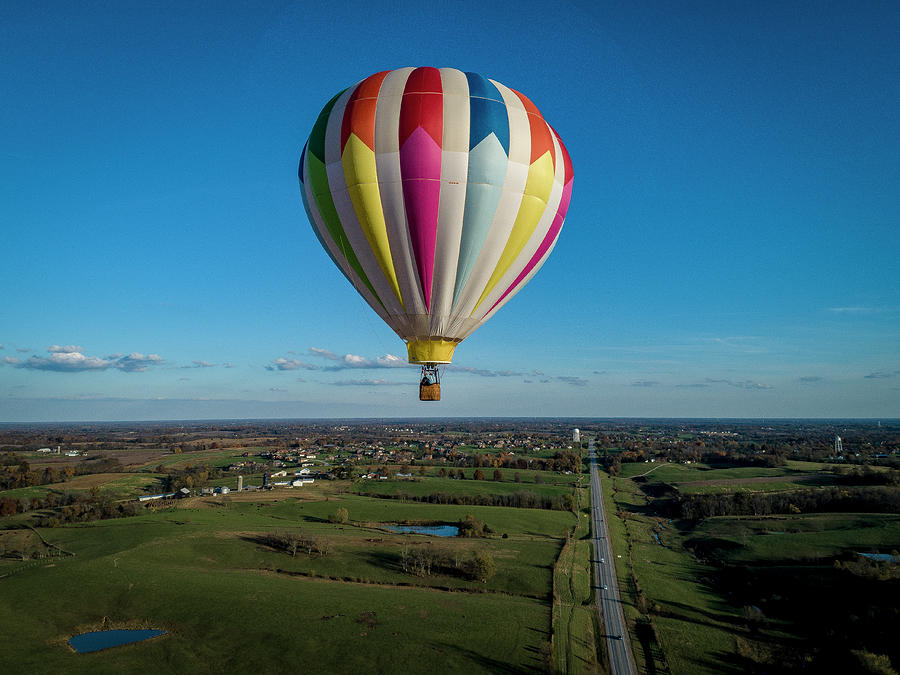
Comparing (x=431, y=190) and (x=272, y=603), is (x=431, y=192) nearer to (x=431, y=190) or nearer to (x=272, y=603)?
(x=431, y=190)

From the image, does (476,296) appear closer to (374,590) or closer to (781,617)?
(374,590)

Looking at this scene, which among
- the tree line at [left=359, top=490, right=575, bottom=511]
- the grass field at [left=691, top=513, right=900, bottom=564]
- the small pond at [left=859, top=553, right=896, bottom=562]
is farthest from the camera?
the tree line at [left=359, top=490, right=575, bottom=511]

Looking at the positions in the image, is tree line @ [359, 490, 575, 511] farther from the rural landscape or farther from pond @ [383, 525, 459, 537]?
pond @ [383, 525, 459, 537]

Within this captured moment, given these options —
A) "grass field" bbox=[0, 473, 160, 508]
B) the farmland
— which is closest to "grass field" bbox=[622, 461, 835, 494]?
the farmland

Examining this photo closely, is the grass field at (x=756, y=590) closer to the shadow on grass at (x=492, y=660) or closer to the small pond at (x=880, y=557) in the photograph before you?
the small pond at (x=880, y=557)

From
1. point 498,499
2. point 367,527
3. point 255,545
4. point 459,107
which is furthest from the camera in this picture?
point 498,499

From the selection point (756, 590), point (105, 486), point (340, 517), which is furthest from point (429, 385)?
point (105, 486)

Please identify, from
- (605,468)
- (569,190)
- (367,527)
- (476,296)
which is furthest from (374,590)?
(605,468)
